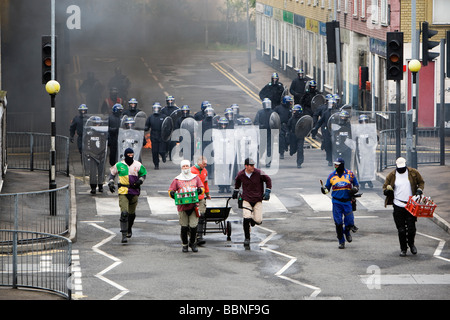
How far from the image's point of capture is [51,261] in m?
14.9

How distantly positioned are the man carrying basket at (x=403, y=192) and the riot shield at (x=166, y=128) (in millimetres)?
10815

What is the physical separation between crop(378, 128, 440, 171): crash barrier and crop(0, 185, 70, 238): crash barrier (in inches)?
386

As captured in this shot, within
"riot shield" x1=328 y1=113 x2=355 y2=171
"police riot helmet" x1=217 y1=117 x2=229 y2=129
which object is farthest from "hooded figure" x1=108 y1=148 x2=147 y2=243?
"riot shield" x1=328 y1=113 x2=355 y2=171

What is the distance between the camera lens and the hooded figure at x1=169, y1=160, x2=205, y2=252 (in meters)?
17.3

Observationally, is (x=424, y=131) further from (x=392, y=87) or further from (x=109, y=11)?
(x=109, y=11)

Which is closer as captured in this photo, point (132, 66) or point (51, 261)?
point (51, 261)

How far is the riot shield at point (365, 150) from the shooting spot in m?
24.2

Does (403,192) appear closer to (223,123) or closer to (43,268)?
(43,268)

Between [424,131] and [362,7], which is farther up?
[362,7]

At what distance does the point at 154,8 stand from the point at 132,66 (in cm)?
1177

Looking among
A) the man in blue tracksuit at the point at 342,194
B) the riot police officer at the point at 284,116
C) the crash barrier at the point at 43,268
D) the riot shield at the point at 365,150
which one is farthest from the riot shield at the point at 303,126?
the crash barrier at the point at 43,268

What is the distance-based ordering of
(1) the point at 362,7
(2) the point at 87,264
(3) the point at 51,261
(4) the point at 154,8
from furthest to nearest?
(4) the point at 154,8
(1) the point at 362,7
(2) the point at 87,264
(3) the point at 51,261

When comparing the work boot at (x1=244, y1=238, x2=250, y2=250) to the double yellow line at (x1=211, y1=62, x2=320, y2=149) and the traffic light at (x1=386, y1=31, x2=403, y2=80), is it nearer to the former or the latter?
the traffic light at (x1=386, y1=31, x2=403, y2=80)
